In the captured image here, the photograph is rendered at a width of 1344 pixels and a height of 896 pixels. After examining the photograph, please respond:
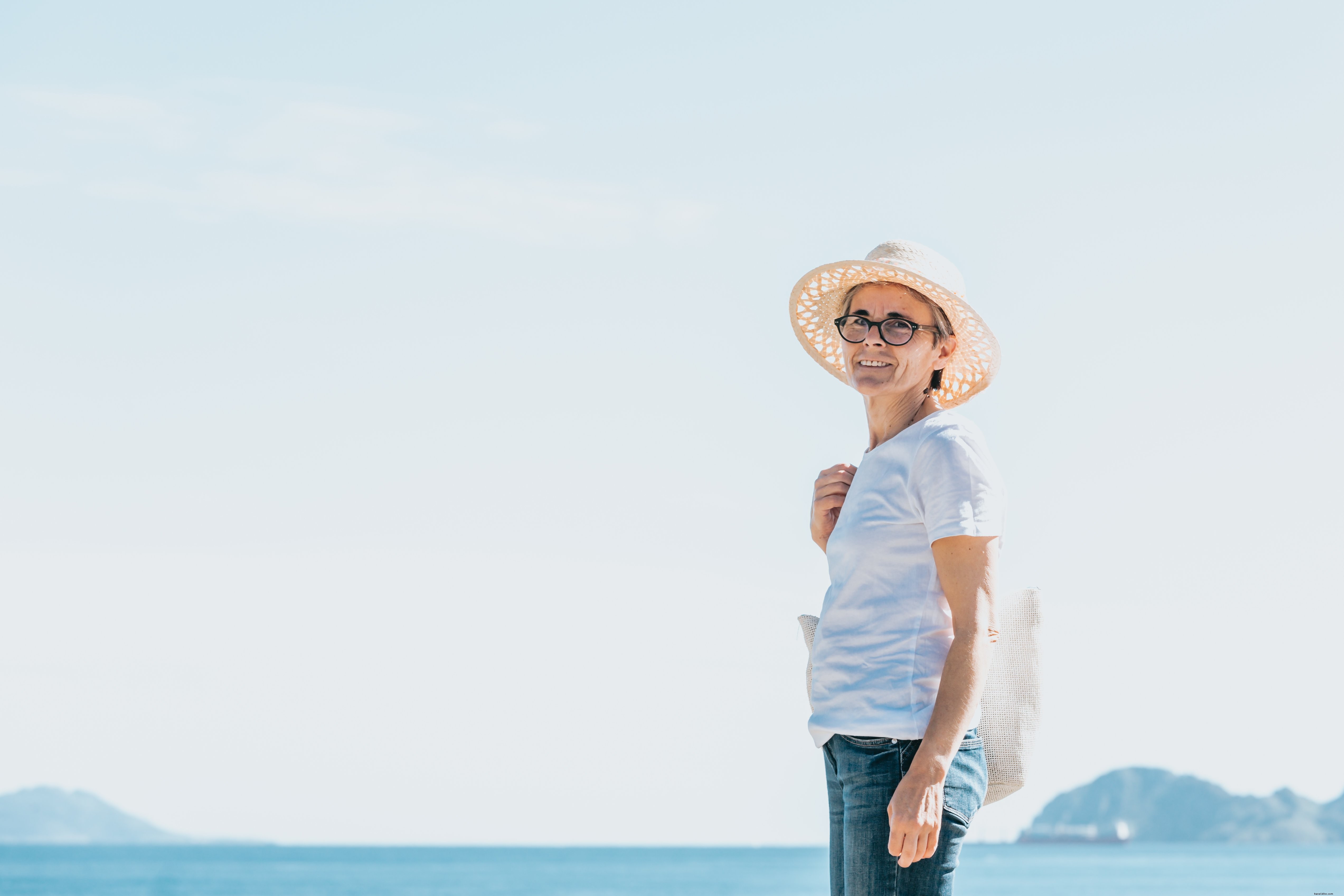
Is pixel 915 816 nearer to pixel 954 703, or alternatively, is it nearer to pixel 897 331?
pixel 954 703

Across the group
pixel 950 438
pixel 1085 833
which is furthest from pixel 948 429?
pixel 1085 833

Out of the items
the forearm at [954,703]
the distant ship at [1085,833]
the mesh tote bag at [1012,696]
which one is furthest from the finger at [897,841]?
the distant ship at [1085,833]

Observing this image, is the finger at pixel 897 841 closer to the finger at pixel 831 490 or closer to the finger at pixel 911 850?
the finger at pixel 911 850

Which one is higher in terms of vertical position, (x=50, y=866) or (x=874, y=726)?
(x=874, y=726)

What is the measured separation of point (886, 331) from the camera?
110 inches

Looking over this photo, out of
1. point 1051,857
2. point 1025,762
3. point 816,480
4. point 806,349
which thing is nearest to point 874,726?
point 1025,762

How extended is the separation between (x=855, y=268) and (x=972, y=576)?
78cm

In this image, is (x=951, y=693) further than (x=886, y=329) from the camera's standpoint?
No

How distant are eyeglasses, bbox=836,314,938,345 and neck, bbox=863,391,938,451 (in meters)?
0.11

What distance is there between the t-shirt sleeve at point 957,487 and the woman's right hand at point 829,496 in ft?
1.06

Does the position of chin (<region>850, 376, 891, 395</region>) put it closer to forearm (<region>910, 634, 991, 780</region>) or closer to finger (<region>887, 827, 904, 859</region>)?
forearm (<region>910, 634, 991, 780</region>)

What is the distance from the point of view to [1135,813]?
198000 millimetres

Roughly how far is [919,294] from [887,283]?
0.23 ft

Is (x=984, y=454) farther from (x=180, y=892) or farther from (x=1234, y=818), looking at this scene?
(x=1234, y=818)
